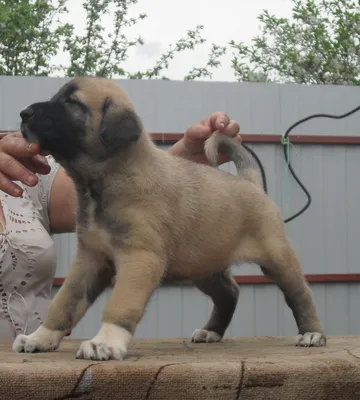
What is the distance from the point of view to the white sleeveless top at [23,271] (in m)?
2.74

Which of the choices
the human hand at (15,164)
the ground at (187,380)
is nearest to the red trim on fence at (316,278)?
the human hand at (15,164)

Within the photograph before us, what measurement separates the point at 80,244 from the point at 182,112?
468 cm

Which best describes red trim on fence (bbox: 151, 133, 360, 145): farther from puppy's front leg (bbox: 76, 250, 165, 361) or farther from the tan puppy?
puppy's front leg (bbox: 76, 250, 165, 361)

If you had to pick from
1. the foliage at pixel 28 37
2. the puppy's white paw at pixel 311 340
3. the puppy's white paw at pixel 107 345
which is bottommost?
the puppy's white paw at pixel 311 340

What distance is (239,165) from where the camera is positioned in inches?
100.0

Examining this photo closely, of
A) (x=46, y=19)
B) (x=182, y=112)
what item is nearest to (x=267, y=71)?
(x=46, y=19)

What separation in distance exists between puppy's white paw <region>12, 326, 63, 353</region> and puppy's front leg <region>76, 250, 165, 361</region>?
0.80 ft

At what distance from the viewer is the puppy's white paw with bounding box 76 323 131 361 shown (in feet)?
5.55

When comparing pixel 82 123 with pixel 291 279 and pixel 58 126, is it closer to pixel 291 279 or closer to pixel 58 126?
pixel 58 126

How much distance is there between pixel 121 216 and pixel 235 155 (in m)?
0.75

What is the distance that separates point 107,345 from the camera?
172 cm

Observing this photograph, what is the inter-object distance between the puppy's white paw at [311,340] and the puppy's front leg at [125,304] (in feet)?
1.72

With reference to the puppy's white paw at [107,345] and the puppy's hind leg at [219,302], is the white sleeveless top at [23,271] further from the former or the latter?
the puppy's white paw at [107,345]

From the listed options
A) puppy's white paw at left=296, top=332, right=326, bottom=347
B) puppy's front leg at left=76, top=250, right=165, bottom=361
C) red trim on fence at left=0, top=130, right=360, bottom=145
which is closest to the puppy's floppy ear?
puppy's front leg at left=76, top=250, right=165, bottom=361
